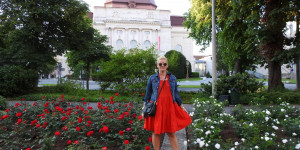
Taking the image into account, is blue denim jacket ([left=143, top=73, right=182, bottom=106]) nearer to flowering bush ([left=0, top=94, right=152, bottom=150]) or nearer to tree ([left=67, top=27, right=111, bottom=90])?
flowering bush ([left=0, top=94, right=152, bottom=150])

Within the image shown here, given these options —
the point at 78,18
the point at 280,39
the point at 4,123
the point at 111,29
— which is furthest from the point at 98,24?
the point at 4,123

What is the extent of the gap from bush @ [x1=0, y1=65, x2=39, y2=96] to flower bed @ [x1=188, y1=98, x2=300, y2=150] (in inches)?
441

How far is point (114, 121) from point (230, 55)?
55.3 feet

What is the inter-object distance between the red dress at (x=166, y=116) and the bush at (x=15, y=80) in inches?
480

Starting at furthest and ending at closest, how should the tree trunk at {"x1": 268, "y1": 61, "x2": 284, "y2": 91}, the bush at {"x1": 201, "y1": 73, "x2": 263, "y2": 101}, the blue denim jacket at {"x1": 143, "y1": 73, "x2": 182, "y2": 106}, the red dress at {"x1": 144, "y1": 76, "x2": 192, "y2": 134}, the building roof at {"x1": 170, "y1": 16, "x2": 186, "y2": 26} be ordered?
the building roof at {"x1": 170, "y1": 16, "x2": 186, "y2": 26} < the tree trunk at {"x1": 268, "y1": 61, "x2": 284, "y2": 91} < the bush at {"x1": 201, "y1": 73, "x2": 263, "y2": 101} < the blue denim jacket at {"x1": 143, "y1": 73, "x2": 182, "y2": 106} < the red dress at {"x1": 144, "y1": 76, "x2": 192, "y2": 134}

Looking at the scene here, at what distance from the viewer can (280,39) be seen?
43.1ft

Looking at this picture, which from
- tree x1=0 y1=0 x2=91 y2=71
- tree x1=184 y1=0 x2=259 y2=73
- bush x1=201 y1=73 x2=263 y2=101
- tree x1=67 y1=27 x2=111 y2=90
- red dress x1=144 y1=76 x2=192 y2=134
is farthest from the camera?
Answer: tree x1=67 y1=27 x2=111 y2=90

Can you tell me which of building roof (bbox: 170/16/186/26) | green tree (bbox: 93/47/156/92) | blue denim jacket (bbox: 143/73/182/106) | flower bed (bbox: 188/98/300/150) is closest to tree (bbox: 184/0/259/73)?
green tree (bbox: 93/47/156/92)

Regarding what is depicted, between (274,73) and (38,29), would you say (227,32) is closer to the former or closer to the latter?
(274,73)

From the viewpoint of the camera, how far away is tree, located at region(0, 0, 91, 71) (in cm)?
1392

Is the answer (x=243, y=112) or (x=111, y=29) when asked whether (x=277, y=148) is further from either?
(x=111, y=29)

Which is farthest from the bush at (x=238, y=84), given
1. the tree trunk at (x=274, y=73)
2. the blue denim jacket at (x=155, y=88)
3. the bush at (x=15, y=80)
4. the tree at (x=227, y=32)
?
the bush at (x=15, y=80)

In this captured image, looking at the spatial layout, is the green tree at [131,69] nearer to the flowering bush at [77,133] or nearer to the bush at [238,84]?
the bush at [238,84]

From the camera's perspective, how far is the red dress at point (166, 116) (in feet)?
11.6
